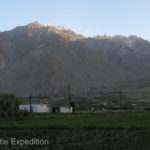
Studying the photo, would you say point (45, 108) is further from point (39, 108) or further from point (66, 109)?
point (66, 109)

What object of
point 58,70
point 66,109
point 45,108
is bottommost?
point 66,109

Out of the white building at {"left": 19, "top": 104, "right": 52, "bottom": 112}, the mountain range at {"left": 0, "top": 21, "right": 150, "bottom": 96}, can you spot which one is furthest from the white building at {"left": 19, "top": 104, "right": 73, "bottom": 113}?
the mountain range at {"left": 0, "top": 21, "right": 150, "bottom": 96}

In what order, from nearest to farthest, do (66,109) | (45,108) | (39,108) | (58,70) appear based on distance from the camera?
(66,109), (39,108), (45,108), (58,70)

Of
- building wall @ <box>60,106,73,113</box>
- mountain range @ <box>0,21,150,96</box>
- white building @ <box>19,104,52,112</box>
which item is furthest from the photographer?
mountain range @ <box>0,21,150,96</box>

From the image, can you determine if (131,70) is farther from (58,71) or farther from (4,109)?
(4,109)

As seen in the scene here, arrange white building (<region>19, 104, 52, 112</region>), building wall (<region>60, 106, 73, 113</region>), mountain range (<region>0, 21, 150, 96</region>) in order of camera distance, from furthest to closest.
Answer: mountain range (<region>0, 21, 150, 96</region>), white building (<region>19, 104, 52, 112</region>), building wall (<region>60, 106, 73, 113</region>)

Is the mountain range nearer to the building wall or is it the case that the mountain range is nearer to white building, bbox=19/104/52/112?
white building, bbox=19/104/52/112

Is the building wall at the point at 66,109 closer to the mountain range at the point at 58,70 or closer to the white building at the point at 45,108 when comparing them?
the white building at the point at 45,108

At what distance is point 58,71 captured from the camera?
150 meters

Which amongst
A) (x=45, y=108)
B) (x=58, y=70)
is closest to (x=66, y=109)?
(x=45, y=108)

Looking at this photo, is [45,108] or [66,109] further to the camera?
[45,108]

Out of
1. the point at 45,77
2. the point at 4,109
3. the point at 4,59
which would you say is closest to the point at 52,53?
the point at 45,77

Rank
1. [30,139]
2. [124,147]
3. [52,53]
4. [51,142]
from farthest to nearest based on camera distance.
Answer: [52,53] < [30,139] < [51,142] < [124,147]

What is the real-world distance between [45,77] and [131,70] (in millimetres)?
63671
